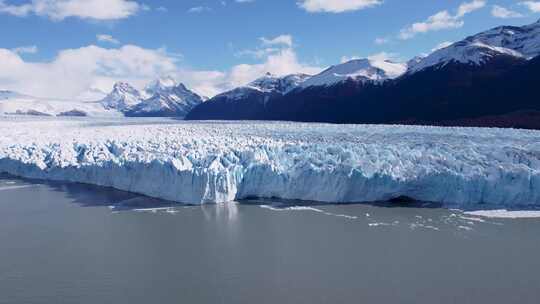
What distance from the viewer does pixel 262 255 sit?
767cm

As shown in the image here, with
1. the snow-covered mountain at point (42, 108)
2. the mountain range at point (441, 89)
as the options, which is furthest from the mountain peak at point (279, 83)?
the snow-covered mountain at point (42, 108)

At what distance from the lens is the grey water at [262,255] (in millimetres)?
6266

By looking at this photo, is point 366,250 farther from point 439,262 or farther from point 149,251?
point 149,251

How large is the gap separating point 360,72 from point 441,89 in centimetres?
1206

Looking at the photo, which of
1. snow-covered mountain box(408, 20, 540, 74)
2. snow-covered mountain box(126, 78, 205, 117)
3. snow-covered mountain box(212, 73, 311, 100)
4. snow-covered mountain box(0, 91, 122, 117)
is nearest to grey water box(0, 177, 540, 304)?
snow-covered mountain box(408, 20, 540, 74)

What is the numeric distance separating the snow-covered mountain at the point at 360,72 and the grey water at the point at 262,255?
37263 millimetres

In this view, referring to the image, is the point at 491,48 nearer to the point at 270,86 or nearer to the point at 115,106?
the point at 270,86

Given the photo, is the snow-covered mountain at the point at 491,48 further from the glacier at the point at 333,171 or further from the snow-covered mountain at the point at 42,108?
the snow-covered mountain at the point at 42,108

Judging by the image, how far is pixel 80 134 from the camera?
18.2 m

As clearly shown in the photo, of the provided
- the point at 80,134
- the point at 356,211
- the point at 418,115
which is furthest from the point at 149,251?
the point at 418,115

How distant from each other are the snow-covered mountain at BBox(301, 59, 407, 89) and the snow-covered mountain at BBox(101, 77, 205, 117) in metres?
47.7

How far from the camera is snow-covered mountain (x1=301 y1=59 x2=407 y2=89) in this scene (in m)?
46.3

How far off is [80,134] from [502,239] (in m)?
15.0

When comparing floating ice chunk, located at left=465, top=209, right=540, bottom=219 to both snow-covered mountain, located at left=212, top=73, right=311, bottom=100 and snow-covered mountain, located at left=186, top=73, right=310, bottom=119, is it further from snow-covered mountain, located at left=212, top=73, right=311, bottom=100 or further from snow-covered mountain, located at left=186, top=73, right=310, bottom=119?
snow-covered mountain, located at left=212, top=73, right=311, bottom=100
